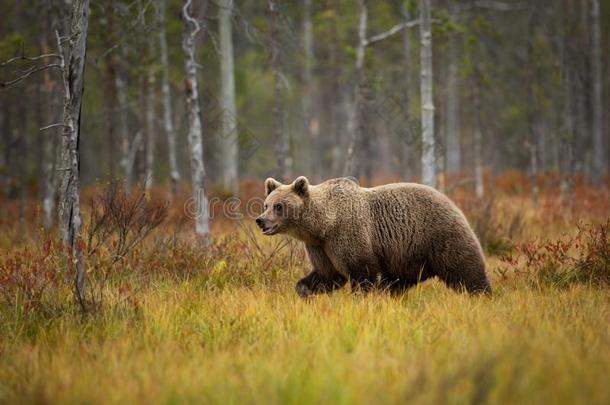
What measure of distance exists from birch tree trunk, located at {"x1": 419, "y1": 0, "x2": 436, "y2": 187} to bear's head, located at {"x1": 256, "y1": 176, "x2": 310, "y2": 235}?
12.7 ft

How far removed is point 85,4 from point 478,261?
16.0ft

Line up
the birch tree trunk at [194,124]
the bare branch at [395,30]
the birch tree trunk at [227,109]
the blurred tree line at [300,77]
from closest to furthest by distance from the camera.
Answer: the birch tree trunk at [194,124]
the bare branch at [395,30]
the blurred tree line at [300,77]
the birch tree trunk at [227,109]

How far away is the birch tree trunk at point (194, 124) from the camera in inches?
342

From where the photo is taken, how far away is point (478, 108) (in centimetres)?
1688

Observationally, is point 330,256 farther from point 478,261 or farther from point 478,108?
point 478,108

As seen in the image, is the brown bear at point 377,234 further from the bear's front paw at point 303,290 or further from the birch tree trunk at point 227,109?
the birch tree trunk at point 227,109

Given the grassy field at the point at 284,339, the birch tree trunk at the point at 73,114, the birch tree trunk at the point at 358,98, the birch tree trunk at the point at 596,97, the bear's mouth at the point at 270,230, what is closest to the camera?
the grassy field at the point at 284,339

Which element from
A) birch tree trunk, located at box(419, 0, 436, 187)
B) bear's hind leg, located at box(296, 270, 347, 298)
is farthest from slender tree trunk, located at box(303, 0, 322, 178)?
bear's hind leg, located at box(296, 270, 347, 298)

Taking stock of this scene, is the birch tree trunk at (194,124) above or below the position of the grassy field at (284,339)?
above

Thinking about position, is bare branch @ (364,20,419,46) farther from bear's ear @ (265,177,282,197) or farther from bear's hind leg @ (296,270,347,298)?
bear's hind leg @ (296,270,347,298)

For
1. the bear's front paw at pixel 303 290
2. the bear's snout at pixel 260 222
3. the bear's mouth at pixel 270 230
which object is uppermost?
the bear's snout at pixel 260 222

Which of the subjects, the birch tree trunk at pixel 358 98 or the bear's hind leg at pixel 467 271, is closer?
the bear's hind leg at pixel 467 271

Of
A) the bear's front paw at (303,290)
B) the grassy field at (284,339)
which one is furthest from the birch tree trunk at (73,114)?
the bear's front paw at (303,290)

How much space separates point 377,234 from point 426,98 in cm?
415
